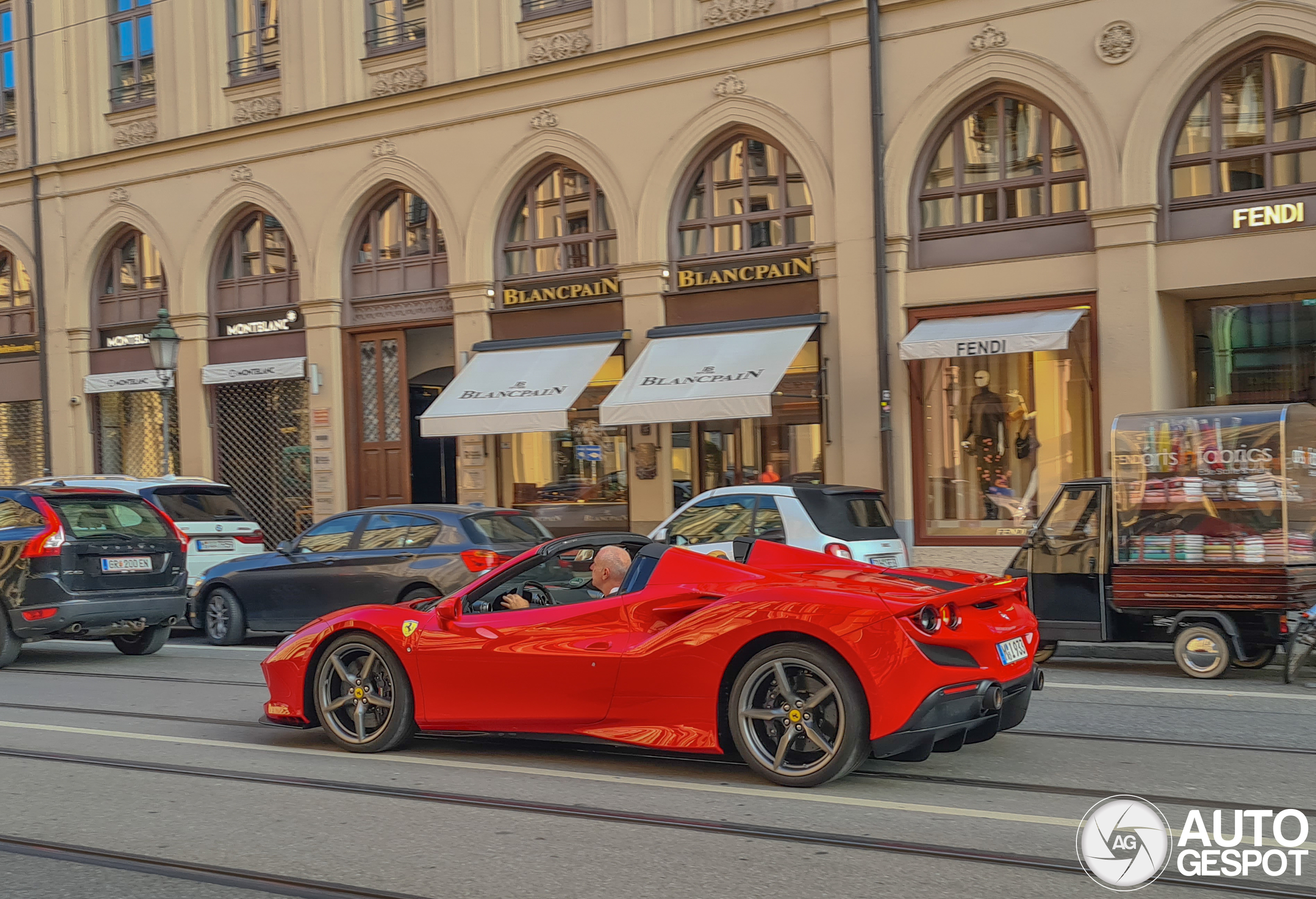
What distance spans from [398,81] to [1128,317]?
12.1 meters

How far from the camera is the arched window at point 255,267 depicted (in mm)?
22859

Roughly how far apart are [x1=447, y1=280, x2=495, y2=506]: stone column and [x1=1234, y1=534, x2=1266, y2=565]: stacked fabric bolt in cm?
1258

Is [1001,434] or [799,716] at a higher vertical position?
[1001,434]

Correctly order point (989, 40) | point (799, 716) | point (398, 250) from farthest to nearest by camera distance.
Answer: point (398, 250), point (989, 40), point (799, 716)

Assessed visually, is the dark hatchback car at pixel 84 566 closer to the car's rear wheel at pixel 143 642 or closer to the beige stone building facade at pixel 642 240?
the car's rear wheel at pixel 143 642

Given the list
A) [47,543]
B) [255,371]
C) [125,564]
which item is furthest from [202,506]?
[255,371]

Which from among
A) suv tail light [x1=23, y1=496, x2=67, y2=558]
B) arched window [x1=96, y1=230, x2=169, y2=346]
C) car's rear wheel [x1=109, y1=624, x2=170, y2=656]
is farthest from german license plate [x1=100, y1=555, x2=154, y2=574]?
arched window [x1=96, y1=230, x2=169, y2=346]

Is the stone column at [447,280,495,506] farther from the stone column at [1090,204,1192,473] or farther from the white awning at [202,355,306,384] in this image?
the stone column at [1090,204,1192,473]

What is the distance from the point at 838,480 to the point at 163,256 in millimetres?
13585

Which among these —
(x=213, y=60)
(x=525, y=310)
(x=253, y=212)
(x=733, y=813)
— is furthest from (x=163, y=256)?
Answer: (x=733, y=813)

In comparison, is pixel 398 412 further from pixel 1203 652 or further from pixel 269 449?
pixel 1203 652

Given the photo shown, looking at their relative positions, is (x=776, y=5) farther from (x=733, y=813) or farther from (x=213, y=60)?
(x=733, y=813)

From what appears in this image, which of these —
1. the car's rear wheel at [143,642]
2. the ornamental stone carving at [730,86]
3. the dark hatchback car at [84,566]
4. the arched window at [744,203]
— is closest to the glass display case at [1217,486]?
the arched window at [744,203]

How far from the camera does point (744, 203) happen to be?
61.1ft
